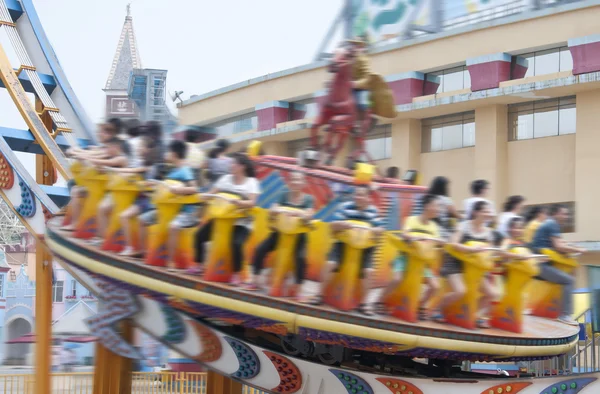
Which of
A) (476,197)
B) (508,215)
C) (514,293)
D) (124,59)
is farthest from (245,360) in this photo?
(124,59)

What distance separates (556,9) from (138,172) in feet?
38.4

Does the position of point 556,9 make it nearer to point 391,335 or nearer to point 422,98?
point 422,98

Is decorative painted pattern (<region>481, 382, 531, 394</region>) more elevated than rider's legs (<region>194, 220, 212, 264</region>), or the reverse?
rider's legs (<region>194, 220, 212, 264</region>)

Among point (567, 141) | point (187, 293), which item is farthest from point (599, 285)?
point (567, 141)

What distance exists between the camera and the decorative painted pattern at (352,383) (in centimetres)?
941

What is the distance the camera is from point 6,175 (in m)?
12.4

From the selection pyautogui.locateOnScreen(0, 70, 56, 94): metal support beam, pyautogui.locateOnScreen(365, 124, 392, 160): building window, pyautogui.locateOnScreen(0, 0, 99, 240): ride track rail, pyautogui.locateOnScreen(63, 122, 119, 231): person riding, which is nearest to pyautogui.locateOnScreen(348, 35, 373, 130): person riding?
pyautogui.locateOnScreen(63, 122, 119, 231): person riding

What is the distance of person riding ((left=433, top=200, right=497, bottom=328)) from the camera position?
8992mm

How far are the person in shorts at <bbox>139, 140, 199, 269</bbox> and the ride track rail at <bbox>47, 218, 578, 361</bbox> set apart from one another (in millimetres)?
302

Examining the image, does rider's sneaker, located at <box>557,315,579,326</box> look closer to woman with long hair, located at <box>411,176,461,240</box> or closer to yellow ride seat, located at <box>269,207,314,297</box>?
woman with long hair, located at <box>411,176,461,240</box>

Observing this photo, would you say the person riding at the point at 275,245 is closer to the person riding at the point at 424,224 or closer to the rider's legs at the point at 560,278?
the person riding at the point at 424,224

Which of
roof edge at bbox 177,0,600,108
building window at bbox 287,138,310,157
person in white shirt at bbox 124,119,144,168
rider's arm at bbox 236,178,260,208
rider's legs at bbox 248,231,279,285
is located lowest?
rider's legs at bbox 248,231,279,285

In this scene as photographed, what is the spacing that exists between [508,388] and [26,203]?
6.51m

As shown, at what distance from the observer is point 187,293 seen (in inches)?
332
